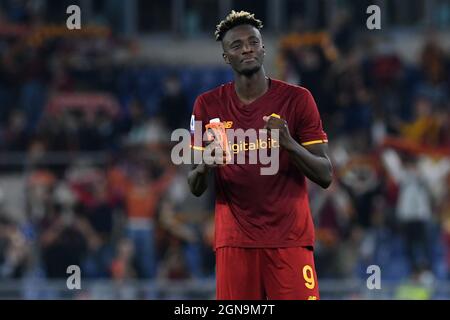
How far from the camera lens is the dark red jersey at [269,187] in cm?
691

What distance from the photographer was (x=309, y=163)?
6723mm

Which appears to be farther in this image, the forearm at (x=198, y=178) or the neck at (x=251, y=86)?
the neck at (x=251, y=86)

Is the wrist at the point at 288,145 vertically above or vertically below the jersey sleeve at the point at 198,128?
below

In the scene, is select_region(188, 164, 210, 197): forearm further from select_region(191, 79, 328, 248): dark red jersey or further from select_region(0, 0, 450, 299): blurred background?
select_region(0, 0, 450, 299): blurred background

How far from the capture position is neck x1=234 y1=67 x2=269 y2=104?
6.98 metres

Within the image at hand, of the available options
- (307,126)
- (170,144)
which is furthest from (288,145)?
(170,144)

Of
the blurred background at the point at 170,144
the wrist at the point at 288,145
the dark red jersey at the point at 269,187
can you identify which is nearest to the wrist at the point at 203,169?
the dark red jersey at the point at 269,187

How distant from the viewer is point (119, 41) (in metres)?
20.1

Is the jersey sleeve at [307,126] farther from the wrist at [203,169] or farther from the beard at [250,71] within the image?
the wrist at [203,169]

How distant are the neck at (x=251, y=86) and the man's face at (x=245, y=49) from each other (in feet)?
0.30

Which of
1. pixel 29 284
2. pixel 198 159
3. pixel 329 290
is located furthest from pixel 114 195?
pixel 198 159

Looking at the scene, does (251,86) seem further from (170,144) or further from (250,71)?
(170,144)

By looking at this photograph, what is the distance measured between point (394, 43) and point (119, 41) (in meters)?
4.43

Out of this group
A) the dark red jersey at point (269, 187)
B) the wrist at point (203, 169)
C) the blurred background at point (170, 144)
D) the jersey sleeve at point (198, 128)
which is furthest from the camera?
the blurred background at point (170, 144)
